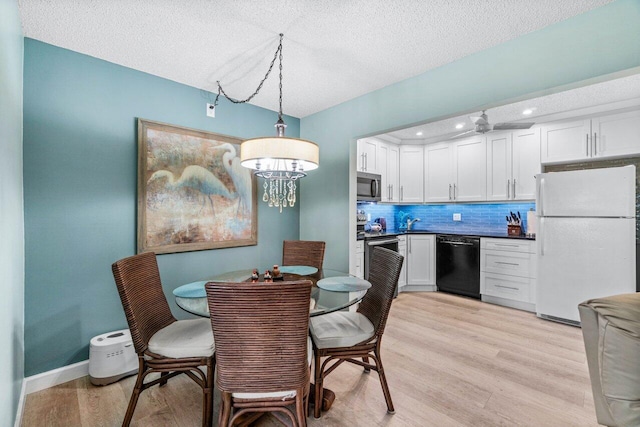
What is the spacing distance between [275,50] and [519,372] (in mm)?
3148

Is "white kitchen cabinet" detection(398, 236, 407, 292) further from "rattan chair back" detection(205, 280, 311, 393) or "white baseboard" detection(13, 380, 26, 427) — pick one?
"white baseboard" detection(13, 380, 26, 427)

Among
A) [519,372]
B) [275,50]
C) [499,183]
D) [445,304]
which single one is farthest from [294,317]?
[499,183]

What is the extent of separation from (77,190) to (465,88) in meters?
3.11

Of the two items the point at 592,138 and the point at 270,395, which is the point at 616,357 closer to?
the point at 270,395

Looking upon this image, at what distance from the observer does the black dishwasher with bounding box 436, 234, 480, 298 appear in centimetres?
413

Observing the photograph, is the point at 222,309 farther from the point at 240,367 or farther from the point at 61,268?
the point at 61,268

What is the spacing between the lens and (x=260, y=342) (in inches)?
49.9

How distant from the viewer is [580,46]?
1.81 metres

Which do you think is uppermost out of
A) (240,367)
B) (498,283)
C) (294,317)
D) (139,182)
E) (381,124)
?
(381,124)

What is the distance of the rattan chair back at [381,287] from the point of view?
1821 mm

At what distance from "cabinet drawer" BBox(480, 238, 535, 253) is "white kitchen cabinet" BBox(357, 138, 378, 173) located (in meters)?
1.84

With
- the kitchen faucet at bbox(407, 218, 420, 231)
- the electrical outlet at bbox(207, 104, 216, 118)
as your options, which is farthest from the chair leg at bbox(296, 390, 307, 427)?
the kitchen faucet at bbox(407, 218, 420, 231)

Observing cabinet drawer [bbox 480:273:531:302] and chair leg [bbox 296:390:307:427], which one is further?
cabinet drawer [bbox 480:273:531:302]

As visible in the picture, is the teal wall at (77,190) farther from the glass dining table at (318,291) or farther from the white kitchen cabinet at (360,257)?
the white kitchen cabinet at (360,257)
